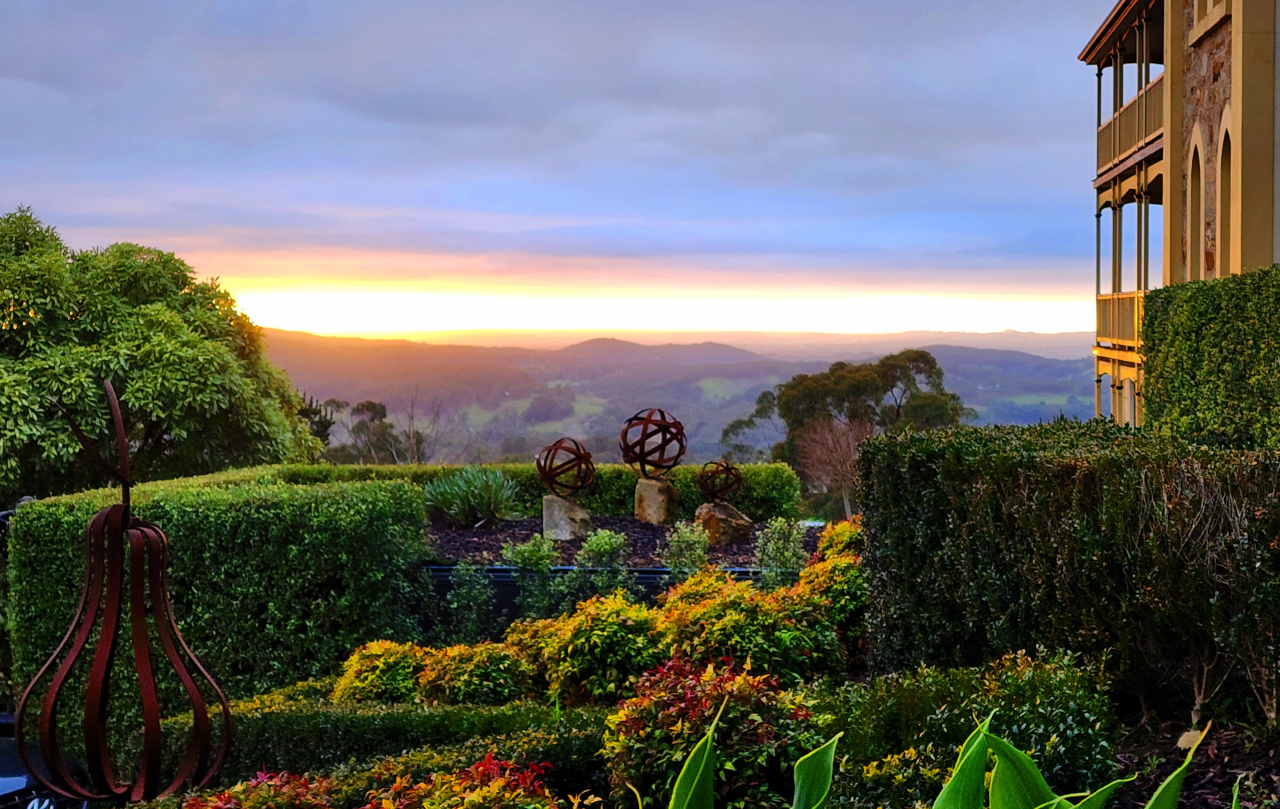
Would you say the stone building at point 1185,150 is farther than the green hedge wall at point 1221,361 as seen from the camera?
Yes

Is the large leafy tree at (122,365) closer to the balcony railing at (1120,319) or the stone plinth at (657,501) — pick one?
the stone plinth at (657,501)

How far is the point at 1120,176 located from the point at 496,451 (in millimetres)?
16411

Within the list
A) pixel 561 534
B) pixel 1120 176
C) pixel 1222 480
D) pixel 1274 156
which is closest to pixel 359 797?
pixel 1222 480

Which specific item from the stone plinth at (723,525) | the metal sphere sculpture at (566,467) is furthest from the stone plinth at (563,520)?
the stone plinth at (723,525)

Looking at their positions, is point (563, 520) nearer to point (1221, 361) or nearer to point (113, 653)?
point (1221, 361)

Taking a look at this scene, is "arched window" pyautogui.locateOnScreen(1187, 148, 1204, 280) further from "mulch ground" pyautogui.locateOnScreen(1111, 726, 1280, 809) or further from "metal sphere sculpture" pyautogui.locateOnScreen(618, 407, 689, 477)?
"mulch ground" pyautogui.locateOnScreen(1111, 726, 1280, 809)

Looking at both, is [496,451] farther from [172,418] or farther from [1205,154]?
[1205,154]

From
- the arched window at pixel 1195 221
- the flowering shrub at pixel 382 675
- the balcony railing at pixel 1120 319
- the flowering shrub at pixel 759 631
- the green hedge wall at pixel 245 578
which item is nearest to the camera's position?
the flowering shrub at pixel 759 631

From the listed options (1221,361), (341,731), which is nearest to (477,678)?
(341,731)

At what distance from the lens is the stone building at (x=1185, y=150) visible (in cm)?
1088

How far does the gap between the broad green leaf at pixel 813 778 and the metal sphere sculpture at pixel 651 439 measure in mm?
10682

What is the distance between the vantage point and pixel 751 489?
45.0 ft

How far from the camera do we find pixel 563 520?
12.1 m

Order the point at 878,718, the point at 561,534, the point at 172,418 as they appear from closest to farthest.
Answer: the point at 878,718
the point at 561,534
the point at 172,418
